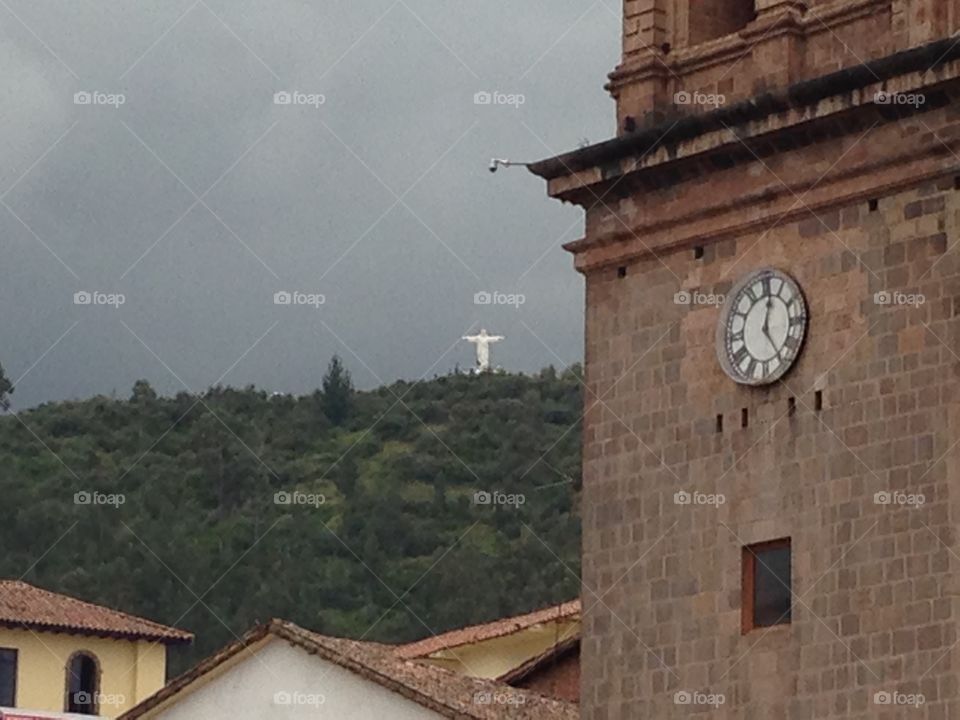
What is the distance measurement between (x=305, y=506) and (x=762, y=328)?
30861 mm

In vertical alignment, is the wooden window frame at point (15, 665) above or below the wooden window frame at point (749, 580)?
above

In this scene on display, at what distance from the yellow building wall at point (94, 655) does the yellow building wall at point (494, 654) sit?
18.0ft

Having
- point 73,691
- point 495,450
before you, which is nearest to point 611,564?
point 73,691

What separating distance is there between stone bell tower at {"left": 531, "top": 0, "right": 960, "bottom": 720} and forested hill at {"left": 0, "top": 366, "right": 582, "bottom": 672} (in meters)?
21.8

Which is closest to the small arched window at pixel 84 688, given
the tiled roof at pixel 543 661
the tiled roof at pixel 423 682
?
the tiled roof at pixel 423 682

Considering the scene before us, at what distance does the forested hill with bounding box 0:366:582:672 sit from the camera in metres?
54.4

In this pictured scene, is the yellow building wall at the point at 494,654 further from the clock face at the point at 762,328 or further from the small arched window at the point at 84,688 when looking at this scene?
the clock face at the point at 762,328

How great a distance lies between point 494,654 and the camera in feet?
138

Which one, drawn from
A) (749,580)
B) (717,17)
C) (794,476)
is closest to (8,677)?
(717,17)

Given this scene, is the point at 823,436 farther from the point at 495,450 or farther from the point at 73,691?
the point at 495,450

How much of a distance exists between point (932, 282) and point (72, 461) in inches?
1441

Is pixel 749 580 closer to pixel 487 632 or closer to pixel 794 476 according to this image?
pixel 794 476

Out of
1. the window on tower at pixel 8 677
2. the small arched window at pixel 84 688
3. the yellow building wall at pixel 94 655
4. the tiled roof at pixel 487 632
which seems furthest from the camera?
the small arched window at pixel 84 688

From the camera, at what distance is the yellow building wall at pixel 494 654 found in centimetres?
4147
